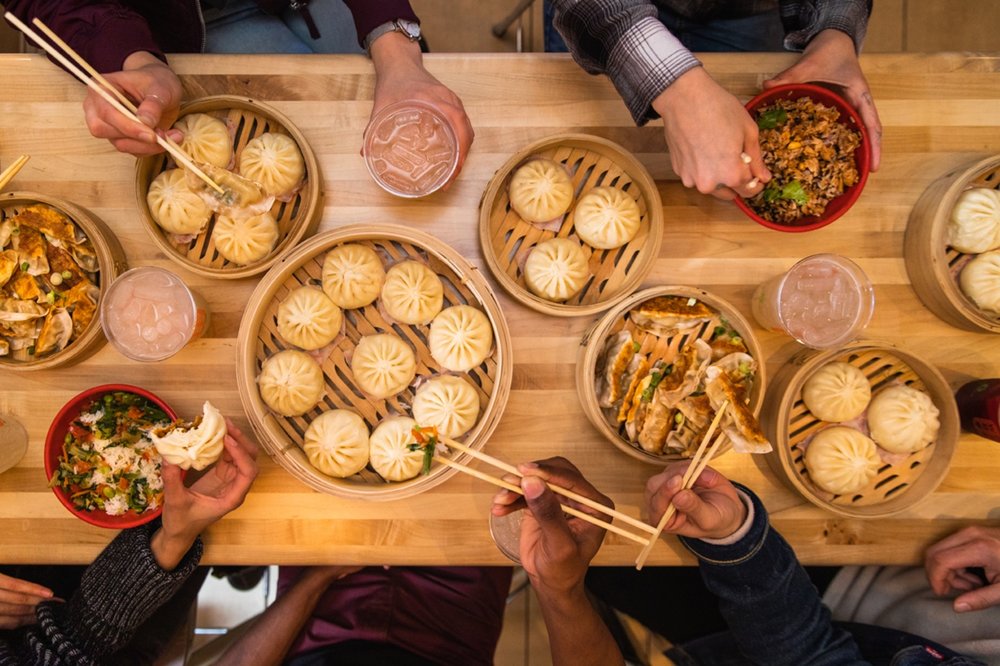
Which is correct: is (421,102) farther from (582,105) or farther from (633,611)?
(633,611)

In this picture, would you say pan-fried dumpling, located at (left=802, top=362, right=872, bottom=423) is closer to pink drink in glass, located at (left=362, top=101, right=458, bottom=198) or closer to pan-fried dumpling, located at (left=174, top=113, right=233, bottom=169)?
pink drink in glass, located at (left=362, top=101, right=458, bottom=198)

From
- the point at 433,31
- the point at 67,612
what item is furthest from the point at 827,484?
the point at 433,31

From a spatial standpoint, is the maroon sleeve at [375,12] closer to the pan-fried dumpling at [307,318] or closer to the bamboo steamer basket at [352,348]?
the bamboo steamer basket at [352,348]

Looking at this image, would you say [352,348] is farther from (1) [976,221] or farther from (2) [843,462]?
(1) [976,221]

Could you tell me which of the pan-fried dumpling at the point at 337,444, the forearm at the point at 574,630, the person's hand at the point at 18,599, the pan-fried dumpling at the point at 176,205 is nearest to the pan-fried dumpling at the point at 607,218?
the pan-fried dumpling at the point at 337,444

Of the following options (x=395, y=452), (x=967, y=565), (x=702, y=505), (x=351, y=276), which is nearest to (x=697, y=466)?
(x=702, y=505)

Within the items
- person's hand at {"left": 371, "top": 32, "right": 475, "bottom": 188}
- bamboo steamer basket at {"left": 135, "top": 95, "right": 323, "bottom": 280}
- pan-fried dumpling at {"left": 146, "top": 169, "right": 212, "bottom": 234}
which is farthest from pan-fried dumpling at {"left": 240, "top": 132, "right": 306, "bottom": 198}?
person's hand at {"left": 371, "top": 32, "right": 475, "bottom": 188}

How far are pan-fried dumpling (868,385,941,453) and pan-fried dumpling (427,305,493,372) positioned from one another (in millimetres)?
1209

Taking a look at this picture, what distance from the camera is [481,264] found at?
2031 millimetres

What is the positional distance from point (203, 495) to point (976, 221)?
2383 millimetres

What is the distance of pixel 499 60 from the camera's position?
2.01m

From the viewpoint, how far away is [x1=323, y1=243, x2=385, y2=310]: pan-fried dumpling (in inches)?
74.9

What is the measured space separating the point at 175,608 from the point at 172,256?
56.3 inches

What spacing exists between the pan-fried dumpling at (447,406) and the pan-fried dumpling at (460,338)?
0.19ft
